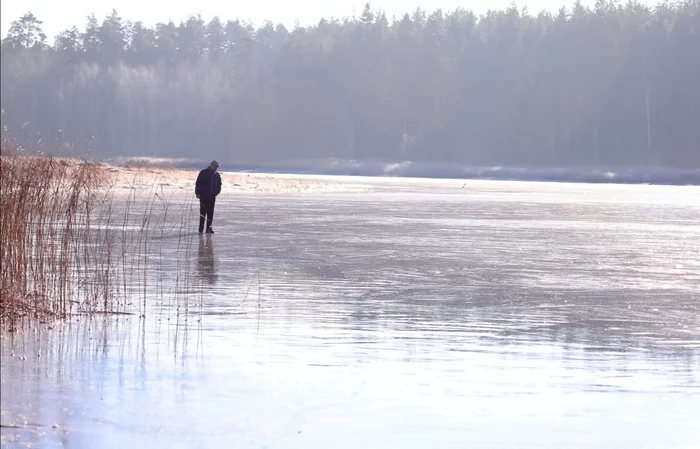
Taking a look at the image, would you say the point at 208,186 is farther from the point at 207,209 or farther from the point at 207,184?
the point at 207,209

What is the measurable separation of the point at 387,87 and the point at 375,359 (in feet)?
375

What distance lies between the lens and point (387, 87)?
Answer: 407 feet

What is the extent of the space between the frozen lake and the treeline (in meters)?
80.3

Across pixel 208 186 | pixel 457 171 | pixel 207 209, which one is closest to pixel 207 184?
pixel 208 186

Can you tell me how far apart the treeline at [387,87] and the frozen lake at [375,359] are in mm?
80303

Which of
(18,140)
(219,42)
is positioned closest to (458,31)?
(219,42)

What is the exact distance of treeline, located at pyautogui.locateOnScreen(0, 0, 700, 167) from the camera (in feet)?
345

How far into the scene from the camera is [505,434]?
326 inches

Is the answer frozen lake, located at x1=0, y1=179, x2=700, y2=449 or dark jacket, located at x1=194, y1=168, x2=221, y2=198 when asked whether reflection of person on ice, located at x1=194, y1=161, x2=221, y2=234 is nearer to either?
dark jacket, located at x1=194, y1=168, x2=221, y2=198

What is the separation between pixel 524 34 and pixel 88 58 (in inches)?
2402

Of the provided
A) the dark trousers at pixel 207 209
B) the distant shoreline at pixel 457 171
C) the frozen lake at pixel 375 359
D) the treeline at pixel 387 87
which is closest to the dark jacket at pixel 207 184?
the dark trousers at pixel 207 209

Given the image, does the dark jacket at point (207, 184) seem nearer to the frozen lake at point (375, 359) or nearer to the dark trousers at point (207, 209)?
the dark trousers at point (207, 209)

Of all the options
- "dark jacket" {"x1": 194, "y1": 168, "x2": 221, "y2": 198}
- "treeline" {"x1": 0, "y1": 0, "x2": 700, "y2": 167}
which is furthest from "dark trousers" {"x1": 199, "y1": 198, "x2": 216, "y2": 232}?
"treeline" {"x1": 0, "y1": 0, "x2": 700, "y2": 167}

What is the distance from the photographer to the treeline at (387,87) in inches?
4141
